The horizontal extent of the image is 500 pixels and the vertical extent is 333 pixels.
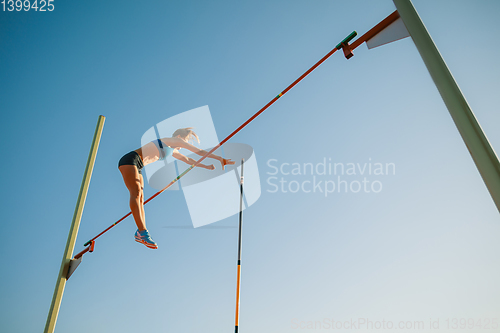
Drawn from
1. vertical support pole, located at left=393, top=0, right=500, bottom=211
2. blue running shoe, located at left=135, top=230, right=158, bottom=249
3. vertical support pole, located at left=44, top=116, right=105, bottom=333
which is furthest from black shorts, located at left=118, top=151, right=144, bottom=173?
vertical support pole, located at left=393, top=0, right=500, bottom=211

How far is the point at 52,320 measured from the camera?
2992 mm

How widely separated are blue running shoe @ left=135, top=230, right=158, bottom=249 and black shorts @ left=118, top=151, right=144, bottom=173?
864 millimetres

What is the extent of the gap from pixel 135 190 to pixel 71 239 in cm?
89

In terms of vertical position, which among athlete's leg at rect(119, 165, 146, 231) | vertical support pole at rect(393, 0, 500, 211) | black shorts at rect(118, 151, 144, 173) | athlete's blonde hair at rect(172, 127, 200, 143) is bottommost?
vertical support pole at rect(393, 0, 500, 211)

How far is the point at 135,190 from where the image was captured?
12.5ft

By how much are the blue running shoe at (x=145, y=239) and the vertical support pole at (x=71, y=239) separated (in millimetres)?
705

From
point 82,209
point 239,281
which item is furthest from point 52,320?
point 239,281

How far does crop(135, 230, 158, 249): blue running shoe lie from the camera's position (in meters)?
3.71

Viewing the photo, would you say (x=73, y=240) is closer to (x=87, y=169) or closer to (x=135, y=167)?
(x=87, y=169)

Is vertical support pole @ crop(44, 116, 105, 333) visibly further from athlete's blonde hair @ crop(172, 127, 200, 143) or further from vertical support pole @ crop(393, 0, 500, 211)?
vertical support pole @ crop(393, 0, 500, 211)

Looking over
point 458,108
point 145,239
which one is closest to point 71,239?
point 145,239

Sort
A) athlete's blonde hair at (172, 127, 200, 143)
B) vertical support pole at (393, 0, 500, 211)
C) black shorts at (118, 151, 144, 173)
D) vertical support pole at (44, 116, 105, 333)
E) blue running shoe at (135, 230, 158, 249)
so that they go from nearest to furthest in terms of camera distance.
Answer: vertical support pole at (393, 0, 500, 211) → vertical support pole at (44, 116, 105, 333) → blue running shoe at (135, 230, 158, 249) → black shorts at (118, 151, 144, 173) → athlete's blonde hair at (172, 127, 200, 143)

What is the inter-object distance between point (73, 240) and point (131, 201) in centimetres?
75

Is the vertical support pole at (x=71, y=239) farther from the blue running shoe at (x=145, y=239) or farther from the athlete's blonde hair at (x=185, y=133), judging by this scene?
the athlete's blonde hair at (x=185, y=133)
